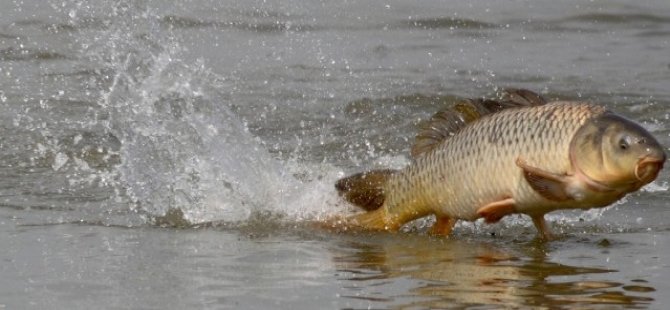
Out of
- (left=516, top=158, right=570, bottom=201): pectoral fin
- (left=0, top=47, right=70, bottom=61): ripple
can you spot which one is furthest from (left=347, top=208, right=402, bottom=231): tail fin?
(left=0, top=47, right=70, bottom=61): ripple

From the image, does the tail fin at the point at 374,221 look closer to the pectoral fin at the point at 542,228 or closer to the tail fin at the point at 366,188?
the tail fin at the point at 366,188

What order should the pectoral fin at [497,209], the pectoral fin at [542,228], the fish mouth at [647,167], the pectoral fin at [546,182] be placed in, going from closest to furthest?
the fish mouth at [647,167], the pectoral fin at [546,182], the pectoral fin at [497,209], the pectoral fin at [542,228]

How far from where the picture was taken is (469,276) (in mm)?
4879

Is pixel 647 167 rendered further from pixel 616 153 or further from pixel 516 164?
pixel 516 164

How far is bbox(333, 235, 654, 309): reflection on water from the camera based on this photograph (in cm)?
441

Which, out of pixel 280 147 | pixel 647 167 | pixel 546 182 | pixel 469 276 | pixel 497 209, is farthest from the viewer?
pixel 280 147

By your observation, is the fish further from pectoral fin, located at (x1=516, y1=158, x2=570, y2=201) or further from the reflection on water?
the reflection on water

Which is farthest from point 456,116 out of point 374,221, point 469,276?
point 469,276

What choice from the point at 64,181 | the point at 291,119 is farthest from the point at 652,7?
the point at 64,181

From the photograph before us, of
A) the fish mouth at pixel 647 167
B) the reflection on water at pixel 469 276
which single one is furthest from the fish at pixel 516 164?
the reflection on water at pixel 469 276

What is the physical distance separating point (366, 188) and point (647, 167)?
1241 millimetres

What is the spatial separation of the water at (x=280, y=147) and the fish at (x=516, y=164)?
16 cm

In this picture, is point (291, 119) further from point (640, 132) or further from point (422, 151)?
point (640, 132)

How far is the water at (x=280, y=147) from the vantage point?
4.73 metres
